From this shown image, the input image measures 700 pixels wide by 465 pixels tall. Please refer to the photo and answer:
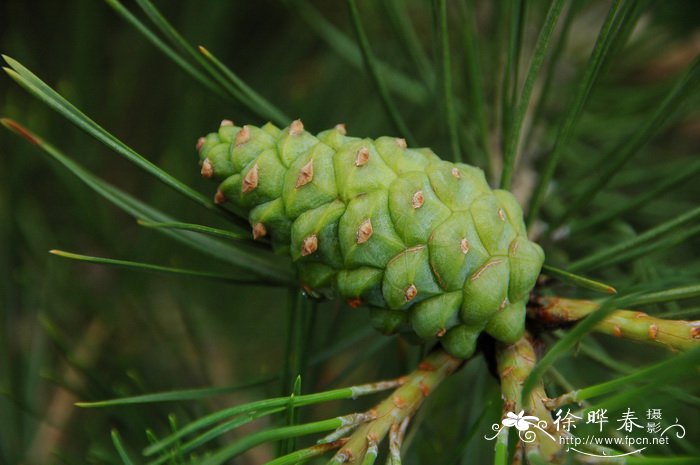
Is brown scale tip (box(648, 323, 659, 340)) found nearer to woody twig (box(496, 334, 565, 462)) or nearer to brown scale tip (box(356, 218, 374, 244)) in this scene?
woody twig (box(496, 334, 565, 462))

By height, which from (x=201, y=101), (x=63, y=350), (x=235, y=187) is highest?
(x=201, y=101)

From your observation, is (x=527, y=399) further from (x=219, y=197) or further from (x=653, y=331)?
(x=219, y=197)

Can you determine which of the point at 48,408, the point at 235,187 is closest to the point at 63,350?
the point at 235,187

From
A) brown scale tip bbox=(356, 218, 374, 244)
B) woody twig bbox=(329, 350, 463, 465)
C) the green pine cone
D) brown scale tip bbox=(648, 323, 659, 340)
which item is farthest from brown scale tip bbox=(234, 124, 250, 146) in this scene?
brown scale tip bbox=(648, 323, 659, 340)

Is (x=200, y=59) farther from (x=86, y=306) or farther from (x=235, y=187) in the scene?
(x=86, y=306)

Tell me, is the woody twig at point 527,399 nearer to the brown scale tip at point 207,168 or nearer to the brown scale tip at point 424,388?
the brown scale tip at point 424,388

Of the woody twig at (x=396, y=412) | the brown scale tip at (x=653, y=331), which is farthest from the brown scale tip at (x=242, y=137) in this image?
the brown scale tip at (x=653, y=331)
